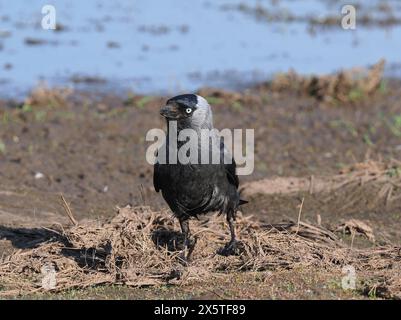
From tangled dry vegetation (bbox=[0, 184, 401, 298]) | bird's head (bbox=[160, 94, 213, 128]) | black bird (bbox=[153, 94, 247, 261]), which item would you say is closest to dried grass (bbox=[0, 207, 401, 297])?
tangled dry vegetation (bbox=[0, 184, 401, 298])

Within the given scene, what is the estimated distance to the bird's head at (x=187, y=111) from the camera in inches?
261

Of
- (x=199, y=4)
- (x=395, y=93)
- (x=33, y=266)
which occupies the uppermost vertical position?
(x=199, y=4)

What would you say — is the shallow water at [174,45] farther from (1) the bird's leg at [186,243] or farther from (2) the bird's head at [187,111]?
(2) the bird's head at [187,111]

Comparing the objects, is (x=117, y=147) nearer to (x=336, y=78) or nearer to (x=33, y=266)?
(x=336, y=78)

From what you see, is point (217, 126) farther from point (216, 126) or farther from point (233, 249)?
point (233, 249)

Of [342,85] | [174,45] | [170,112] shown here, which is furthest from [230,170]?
[174,45]

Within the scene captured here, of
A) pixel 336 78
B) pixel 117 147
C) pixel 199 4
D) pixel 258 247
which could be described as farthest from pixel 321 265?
pixel 199 4

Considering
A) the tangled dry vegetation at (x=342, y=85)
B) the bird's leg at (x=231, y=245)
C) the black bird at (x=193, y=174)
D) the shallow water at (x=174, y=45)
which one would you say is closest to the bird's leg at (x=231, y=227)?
the bird's leg at (x=231, y=245)

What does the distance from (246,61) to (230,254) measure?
30.9 feet

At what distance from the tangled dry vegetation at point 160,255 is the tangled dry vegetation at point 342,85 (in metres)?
5.68

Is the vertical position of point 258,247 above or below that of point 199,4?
below

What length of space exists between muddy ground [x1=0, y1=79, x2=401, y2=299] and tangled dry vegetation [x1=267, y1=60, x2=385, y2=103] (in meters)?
0.12

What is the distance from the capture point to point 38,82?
14.2 m

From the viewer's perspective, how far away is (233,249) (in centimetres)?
725
